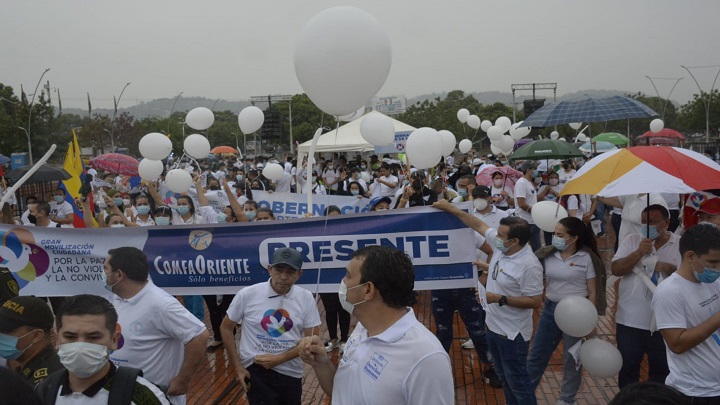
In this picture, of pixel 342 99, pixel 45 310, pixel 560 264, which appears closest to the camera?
pixel 45 310

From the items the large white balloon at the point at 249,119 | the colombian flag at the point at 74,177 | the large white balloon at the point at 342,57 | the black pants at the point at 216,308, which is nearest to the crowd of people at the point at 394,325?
the large white balloon at the point at 342,57

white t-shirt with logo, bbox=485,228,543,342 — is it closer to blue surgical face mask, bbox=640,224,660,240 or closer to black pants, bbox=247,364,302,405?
blue surgical face mask, bbox=640,224,660,240

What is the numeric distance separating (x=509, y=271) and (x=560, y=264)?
0.47m

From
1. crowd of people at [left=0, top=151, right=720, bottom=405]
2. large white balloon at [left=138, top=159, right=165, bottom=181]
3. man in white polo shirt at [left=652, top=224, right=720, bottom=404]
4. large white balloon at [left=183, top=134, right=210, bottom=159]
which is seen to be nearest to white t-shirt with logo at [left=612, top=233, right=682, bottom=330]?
crowd of people at [left=0, top=151, right=720, bottom=405]

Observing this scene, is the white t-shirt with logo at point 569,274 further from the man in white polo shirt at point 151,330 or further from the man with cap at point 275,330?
the man in white polo shirt at point 151,330

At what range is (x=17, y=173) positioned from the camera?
13.0 metres

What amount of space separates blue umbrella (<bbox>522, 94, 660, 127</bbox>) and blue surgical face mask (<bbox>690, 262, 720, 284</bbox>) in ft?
7.78

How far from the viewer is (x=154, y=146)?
7.79 meters

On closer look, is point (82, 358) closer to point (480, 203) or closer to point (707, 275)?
point (707, 275)

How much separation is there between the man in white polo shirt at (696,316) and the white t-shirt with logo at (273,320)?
6.90 ft

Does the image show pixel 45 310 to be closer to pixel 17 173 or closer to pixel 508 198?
pixel 508 198

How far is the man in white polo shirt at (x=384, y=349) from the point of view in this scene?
2.12 m

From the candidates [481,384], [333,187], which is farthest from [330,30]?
[333,187]

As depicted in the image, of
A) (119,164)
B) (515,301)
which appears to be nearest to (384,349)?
(515,301)
